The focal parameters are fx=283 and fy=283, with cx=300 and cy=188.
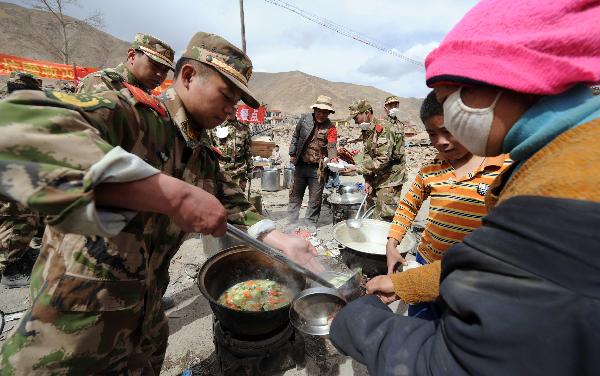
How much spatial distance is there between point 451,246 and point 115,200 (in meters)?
1.40

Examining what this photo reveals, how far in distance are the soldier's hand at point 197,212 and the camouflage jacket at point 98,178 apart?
6.3 inches

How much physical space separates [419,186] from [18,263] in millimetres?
6036

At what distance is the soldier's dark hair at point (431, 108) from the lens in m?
2.27

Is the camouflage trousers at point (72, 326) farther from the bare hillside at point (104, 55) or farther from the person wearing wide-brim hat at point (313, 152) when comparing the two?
the bare hillside at point (104, 55)

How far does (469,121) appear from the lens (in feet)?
3.36

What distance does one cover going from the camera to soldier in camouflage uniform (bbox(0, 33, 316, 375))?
3.11ft

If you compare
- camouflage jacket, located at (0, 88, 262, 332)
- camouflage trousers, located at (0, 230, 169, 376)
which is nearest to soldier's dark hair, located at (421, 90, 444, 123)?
camouflage jacket, located at (0, 88, 262, 332)

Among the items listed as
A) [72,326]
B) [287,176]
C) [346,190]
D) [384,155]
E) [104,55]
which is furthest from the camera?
[104,55]

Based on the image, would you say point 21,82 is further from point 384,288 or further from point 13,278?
point 384,288

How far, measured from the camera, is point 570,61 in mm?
799

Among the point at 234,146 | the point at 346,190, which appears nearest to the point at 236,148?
the point at 234,146

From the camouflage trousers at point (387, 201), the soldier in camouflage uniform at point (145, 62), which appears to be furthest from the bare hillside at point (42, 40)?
the camouflage trousers at point (387, 201)

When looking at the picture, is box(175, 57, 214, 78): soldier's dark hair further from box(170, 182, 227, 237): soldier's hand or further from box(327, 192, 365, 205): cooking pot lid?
box(327, 192, 365, 205): cooking pot lid

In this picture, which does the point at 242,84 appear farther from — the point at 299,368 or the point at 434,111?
the point at 299,368
